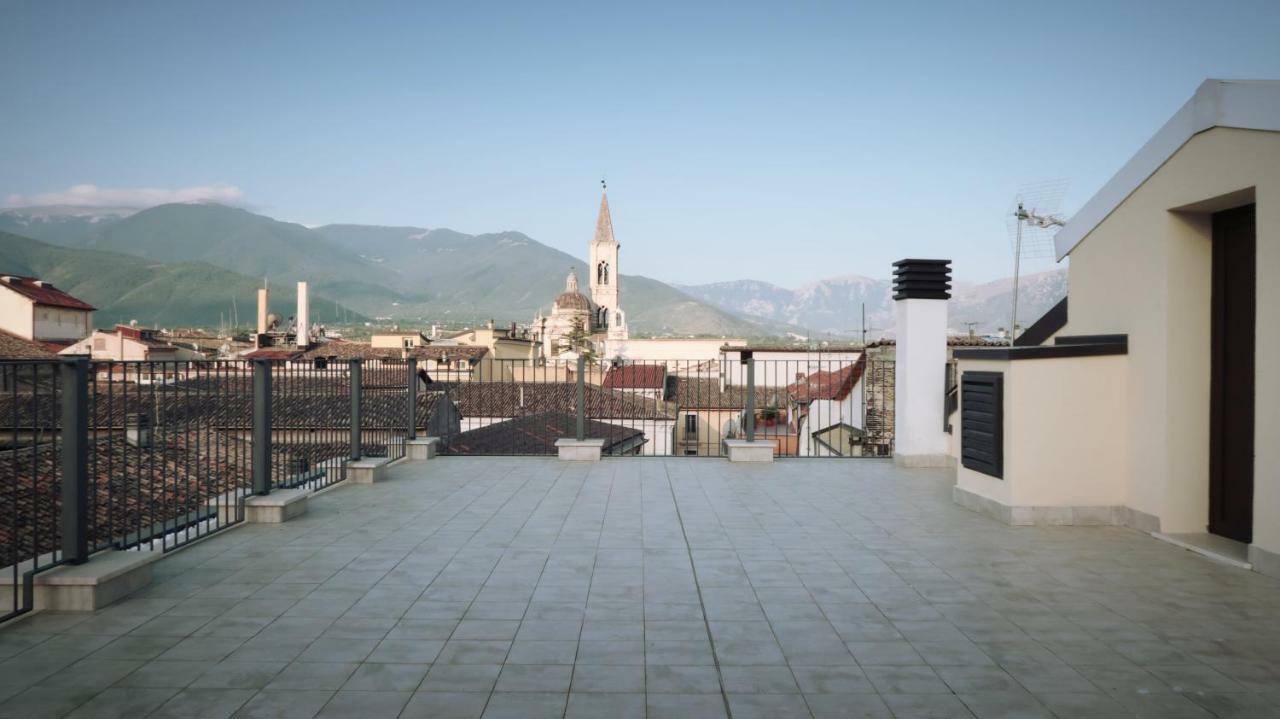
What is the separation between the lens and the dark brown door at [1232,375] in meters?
5.98

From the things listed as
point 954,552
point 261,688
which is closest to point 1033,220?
point 954,552

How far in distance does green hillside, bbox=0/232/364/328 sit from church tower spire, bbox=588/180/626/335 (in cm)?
8457

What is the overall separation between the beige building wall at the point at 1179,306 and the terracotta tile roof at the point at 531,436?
24.4 feet

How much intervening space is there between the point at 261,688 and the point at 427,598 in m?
1.39

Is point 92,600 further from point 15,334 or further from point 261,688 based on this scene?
point 15,334

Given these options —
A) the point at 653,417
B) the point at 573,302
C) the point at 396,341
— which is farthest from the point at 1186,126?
the point at 573,302

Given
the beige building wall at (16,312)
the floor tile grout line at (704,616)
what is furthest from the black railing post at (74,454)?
the beige building wall at (16,312)

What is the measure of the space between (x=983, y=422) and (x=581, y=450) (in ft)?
18.3

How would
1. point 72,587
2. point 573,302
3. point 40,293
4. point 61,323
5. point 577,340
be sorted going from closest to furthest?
1. point 72,587
2. point 40,293
3. point 61,323
4. point 577,340
5. point 573,302

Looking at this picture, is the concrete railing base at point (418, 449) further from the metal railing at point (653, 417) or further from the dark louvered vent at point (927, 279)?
the dark louvered vent at point (927, 279)

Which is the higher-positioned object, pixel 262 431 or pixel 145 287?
pixel 145 287

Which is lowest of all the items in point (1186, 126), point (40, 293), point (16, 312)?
point (1186, 126)

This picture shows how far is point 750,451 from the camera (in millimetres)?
10938

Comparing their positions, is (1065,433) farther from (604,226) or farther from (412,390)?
(604,226)
